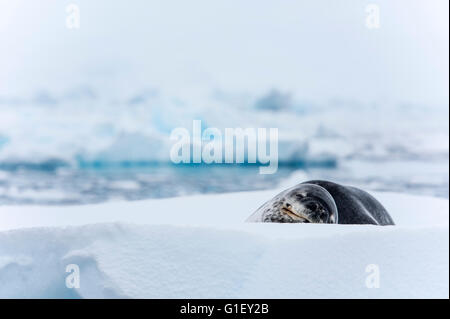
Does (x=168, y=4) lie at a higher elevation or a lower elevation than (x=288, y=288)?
higher

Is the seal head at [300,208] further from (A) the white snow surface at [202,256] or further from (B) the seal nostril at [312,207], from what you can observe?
(A) the white snow surface at [202,256]

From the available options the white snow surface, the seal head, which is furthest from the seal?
the white snow surface

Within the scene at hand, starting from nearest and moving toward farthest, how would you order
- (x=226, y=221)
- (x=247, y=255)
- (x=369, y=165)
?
(x=247, y=255) → (x=226, y=221) → (x=369, y=165)

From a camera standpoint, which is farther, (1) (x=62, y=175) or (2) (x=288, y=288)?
(1) (x=62, y=175)

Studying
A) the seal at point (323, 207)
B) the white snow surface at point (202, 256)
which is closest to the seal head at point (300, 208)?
the seal at point (323, 207)

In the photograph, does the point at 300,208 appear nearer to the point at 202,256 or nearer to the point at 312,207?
the point at 312,207
